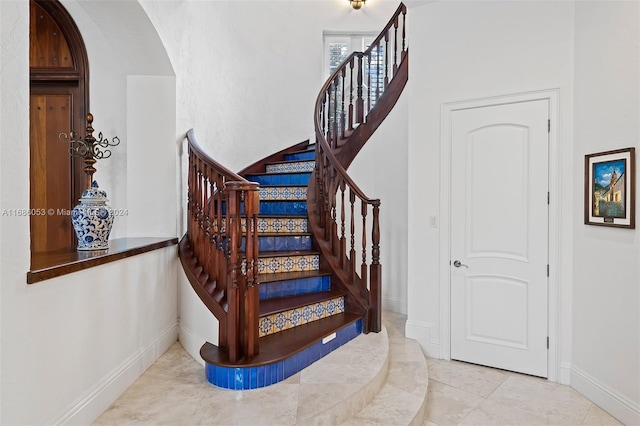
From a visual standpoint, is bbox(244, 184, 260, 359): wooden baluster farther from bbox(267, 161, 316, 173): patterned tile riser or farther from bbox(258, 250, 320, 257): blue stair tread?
bbox(267, 161, 316, 173): patterned tile riser

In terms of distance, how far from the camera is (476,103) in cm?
304

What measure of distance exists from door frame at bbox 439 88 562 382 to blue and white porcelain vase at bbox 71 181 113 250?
8.29ft

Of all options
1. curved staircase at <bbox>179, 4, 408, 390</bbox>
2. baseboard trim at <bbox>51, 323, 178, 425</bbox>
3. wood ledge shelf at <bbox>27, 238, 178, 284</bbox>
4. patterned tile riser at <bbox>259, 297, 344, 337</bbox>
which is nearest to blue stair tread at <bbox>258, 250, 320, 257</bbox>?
curved staircase at <bbox>179, 4, 408, 390</bbox>

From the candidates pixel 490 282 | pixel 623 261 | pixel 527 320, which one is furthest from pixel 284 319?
pixel 623 261

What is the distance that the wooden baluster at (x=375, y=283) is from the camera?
3145 mm

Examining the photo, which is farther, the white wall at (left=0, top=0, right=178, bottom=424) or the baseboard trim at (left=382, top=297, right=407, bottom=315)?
the baseboard trim at (left=382, top=297, right=407, bottom=315)

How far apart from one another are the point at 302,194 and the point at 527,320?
2369 millimetres

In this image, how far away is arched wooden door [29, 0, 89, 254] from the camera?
291 centimetres

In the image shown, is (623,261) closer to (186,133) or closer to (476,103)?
(476,103)

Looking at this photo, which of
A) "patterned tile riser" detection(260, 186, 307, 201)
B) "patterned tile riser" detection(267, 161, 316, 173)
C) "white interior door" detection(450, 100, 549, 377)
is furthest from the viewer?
"patterned tile riser" detection(267, 161, 316, 173)

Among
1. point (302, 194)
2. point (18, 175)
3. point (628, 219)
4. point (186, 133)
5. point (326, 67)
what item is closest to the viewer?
point (18, 175)

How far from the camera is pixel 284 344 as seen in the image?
2467 mm

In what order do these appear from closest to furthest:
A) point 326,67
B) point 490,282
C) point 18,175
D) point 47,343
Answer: point 18,175
point 47,343
point 490,282
point 326,67

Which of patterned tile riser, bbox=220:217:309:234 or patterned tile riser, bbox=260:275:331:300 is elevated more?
patterned tile riser, bbox=220:217:309:234
